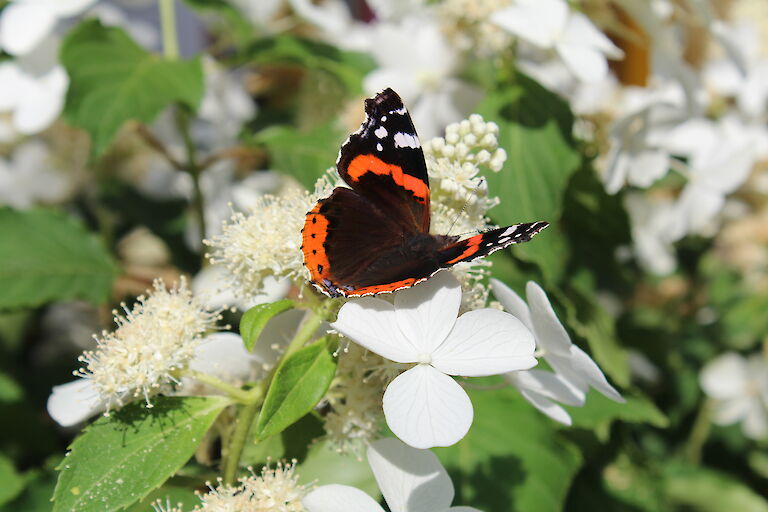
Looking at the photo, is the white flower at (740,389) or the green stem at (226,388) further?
the white flower at (740,389)

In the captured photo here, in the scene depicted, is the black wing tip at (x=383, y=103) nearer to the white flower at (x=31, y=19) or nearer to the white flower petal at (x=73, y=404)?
the white flower petal at (x=73, y=404)

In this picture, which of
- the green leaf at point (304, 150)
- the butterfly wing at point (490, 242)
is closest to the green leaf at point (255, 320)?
the butterfly wing at point (490, 242)

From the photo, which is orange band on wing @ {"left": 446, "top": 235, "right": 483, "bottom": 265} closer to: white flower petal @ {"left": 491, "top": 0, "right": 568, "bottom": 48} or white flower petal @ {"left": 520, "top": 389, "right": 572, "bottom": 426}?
white flower petal @ {"left": 520, "top": 389, "right": 572, "bottom": 426}

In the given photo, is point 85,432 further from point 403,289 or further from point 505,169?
point 505,169

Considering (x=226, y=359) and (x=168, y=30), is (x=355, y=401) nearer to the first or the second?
(x=226, y=359)

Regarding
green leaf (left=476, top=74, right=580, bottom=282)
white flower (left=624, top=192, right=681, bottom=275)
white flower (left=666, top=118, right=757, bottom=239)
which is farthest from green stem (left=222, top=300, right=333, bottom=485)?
white flower (left=624, top=192, right=681, bottom=275)

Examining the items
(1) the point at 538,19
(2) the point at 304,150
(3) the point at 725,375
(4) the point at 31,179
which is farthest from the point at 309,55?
(3) the point at 725,375

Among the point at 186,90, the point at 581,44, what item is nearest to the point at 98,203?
the point at 186,90
